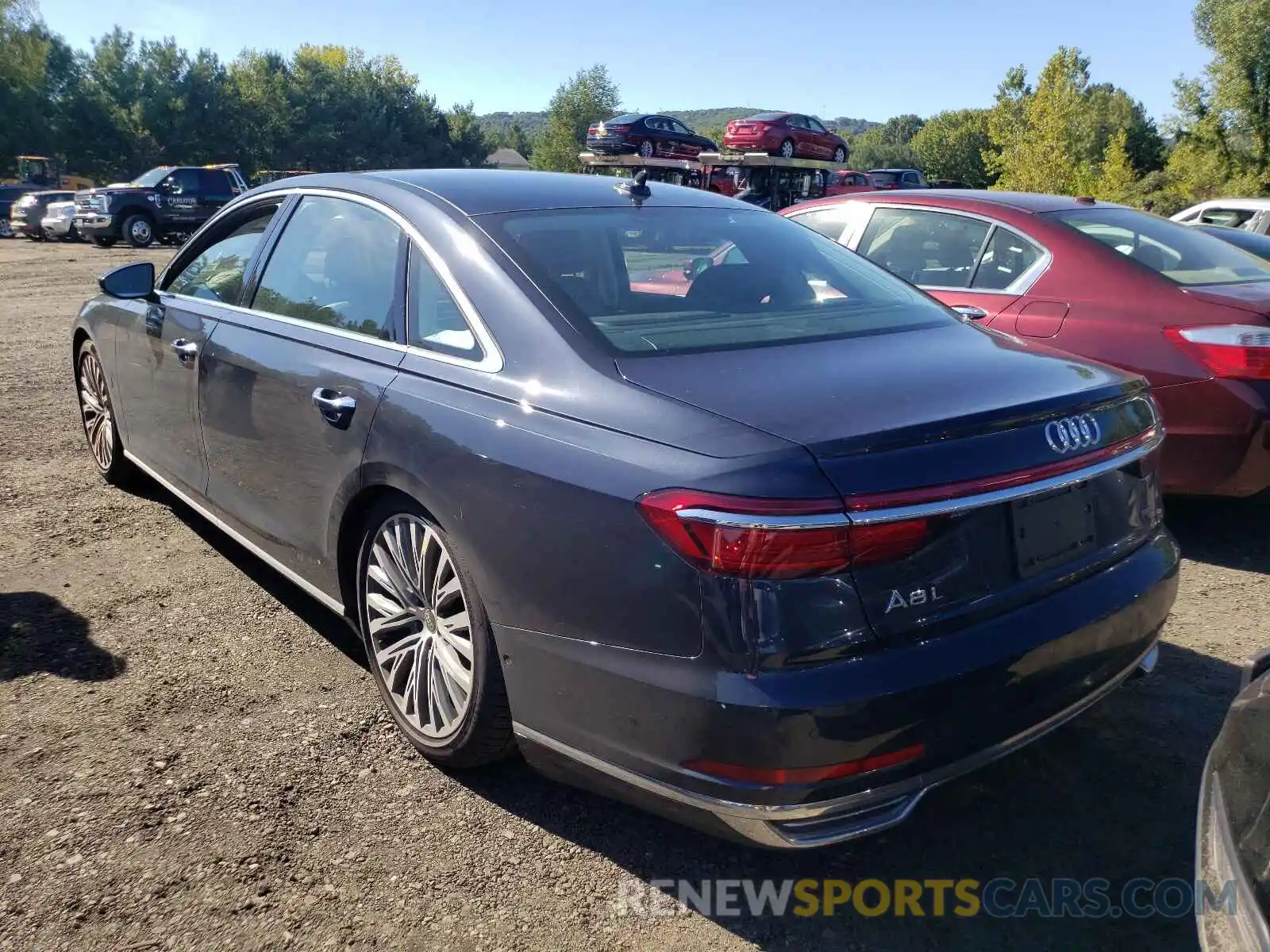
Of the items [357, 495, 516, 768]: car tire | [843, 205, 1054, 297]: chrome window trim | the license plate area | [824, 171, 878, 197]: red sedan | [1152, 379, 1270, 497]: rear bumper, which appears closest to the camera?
Result: the license plate area

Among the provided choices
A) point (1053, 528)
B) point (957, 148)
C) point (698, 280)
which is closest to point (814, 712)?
point (1053, 528)

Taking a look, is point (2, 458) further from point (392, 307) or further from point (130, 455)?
point (392, 307)

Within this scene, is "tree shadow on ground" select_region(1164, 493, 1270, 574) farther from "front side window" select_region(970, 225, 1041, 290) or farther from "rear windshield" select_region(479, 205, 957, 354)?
"rear windshield" select_region(479, 205, 957, 354)

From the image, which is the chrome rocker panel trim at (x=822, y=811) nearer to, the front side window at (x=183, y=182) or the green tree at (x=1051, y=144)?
the front side window at (x=183, y=182)

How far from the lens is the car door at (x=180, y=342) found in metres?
3.91

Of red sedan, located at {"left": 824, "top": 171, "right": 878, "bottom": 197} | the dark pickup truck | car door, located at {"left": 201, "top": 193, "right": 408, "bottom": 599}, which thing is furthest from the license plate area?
red sedan, located at {"left": 824, "top": 171, "right": 878, "bottom": 197}

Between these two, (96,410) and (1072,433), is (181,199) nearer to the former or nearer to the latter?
(96,410)

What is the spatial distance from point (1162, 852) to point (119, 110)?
6194 centimetres

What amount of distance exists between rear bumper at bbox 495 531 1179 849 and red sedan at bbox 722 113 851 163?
22928 millimetres

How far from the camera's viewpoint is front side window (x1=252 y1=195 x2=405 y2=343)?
3.08 meters

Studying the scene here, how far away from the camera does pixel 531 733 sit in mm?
2422

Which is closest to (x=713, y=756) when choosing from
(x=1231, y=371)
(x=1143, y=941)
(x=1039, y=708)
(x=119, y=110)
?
(x=1039, y=708)

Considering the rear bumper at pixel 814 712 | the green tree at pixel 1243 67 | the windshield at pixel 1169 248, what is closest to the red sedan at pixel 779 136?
the green tree at pixel 1243 67

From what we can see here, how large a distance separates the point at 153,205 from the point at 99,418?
70.8ft
